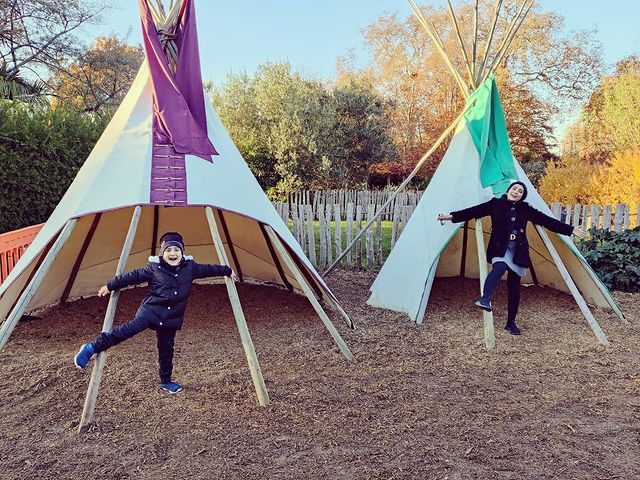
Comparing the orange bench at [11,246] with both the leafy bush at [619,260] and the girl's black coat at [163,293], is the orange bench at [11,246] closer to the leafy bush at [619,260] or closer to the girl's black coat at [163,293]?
the girl's black coat at [163,293]

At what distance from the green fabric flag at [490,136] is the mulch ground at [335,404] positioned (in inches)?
60.6

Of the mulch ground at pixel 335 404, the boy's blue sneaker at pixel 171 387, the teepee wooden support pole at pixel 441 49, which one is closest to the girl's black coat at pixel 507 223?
the mulch ground at pixel 335 404

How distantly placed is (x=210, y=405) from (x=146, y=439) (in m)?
0.51

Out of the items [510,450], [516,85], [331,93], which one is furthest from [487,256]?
[516,85]

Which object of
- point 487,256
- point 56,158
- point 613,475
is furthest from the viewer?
point 56,158

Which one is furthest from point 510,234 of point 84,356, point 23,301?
point 23,301

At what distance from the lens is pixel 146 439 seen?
2.79 m

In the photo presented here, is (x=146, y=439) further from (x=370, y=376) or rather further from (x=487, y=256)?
(x=487, y=256)

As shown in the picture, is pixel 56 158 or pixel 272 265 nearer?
pixel 272 265

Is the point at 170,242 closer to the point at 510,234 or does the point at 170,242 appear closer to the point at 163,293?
the point at 163,293

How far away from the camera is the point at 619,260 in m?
6.93

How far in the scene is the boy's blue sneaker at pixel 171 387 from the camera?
3410 mm

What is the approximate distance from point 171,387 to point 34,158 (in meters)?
4.99

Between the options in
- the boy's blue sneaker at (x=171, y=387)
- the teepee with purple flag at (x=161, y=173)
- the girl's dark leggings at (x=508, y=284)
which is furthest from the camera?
the girl's dark leggings at (x=508, y=284)
